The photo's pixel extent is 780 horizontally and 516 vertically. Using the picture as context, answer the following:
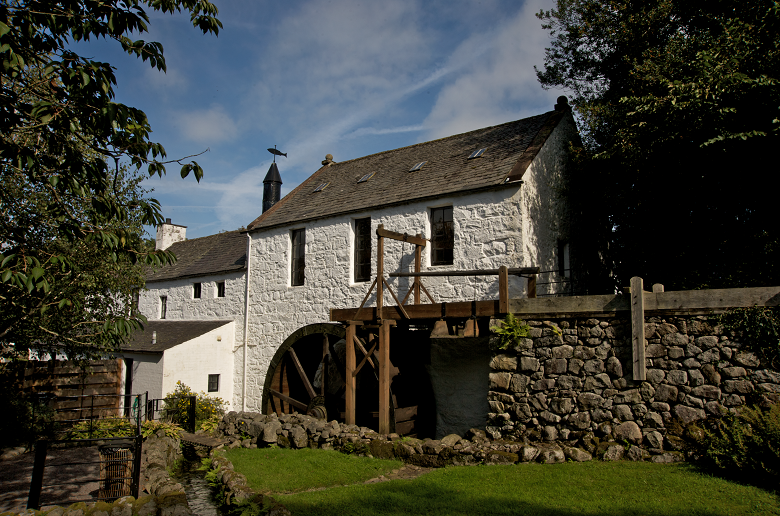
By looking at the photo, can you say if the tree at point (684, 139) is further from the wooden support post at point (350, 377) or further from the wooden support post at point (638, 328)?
the wooden support post at point (350, 377)

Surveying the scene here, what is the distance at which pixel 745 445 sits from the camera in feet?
20.7

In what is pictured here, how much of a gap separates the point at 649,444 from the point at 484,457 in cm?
222

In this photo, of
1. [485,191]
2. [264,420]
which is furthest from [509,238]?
[264,420]

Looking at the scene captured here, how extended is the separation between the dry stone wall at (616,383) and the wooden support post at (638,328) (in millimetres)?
123

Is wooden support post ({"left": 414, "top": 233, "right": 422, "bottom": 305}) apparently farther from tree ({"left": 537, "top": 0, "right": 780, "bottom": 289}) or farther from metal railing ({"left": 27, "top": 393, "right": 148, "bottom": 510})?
metal railing ({"left": 27, "top": 393, "right": 148, "bottom": 510})

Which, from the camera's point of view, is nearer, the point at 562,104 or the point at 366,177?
the point at 562,104

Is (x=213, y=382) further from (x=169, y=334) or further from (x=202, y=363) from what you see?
(x=169, y=334)

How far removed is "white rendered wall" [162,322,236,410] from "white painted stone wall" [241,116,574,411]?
14.7 inches

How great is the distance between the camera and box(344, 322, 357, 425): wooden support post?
1079 cm

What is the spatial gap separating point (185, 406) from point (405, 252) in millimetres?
7417

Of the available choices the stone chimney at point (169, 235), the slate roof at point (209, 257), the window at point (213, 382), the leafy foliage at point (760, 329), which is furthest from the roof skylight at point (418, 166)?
the stone chimney at point (169, 235)

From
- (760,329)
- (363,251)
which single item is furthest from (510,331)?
(363,251)

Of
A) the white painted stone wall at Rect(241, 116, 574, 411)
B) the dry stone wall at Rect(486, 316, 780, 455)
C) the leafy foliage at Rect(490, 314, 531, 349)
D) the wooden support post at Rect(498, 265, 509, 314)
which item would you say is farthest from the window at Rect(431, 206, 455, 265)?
the dry stone wall at Rect(486, 316, 780, 455)

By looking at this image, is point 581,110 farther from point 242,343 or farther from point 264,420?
point 242,343
